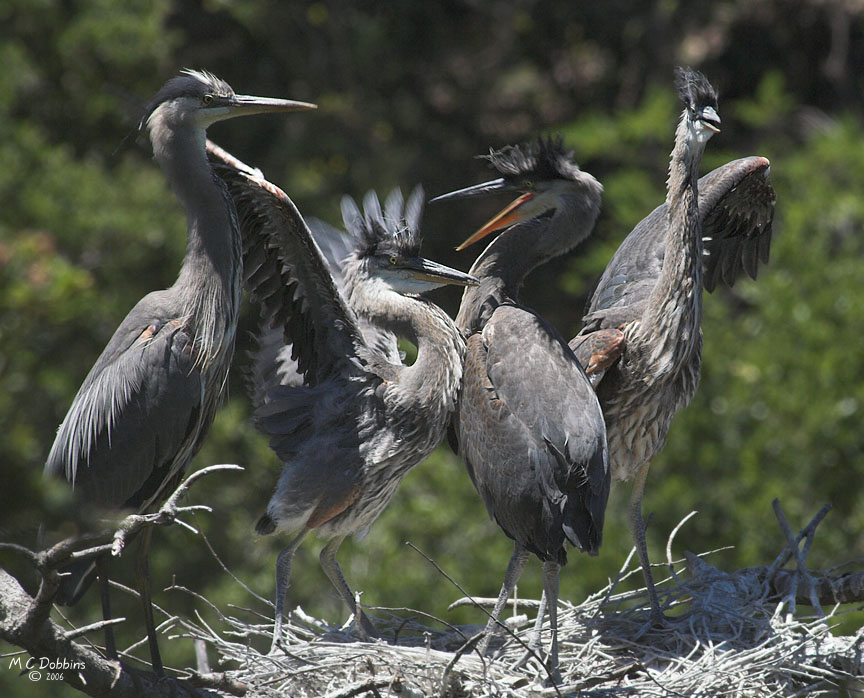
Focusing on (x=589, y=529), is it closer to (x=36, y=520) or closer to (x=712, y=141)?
(x=36, y=520)

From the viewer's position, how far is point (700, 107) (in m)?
3.99

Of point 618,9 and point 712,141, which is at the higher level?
point 618,9

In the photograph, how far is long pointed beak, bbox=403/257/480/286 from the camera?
4035 mm

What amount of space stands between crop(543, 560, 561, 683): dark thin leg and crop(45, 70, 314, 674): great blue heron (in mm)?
1223

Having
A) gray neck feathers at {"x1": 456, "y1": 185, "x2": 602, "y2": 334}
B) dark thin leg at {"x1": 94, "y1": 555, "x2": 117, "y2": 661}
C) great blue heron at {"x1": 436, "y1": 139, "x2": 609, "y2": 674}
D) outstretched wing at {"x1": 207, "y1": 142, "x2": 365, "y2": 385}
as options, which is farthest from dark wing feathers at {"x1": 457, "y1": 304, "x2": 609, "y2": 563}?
dark thin leg at {"x1": 94, "y1": 555, "x2": 117, "y2": 661}

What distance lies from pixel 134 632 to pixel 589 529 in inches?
211

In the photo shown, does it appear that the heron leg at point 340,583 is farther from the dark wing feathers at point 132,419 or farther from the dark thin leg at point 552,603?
the dark wing feathers at point 132,419

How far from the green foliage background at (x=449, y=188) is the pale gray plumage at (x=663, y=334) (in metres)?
1.40

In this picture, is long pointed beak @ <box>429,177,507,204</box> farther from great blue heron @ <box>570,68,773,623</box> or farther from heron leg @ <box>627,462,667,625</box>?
heron leg @ <box>627,462,667,625</box>

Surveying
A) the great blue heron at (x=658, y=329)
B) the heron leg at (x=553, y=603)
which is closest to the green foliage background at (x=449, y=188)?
the great blue heron at (x=658, y=329)

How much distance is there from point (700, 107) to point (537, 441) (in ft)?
4.38

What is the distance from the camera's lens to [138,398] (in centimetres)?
360

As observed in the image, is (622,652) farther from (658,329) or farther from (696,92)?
(696,92)

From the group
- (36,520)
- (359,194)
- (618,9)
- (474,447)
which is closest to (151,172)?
(359,194)
